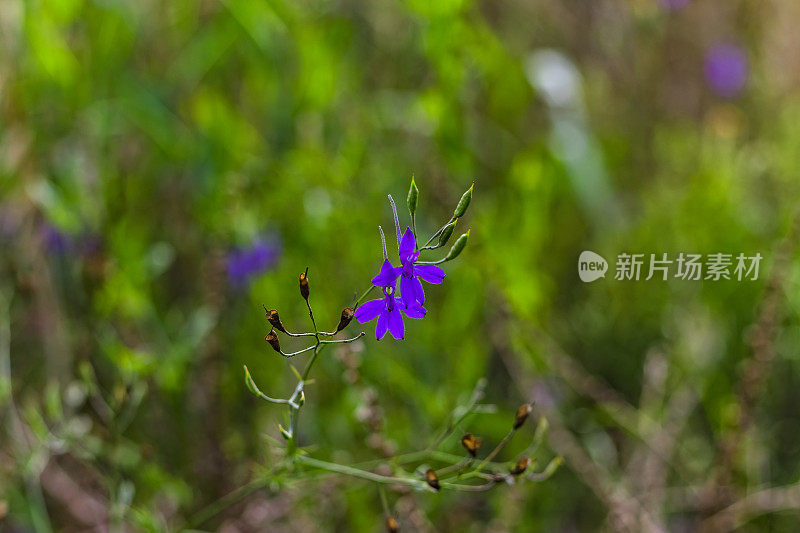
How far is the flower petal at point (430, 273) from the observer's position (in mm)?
421

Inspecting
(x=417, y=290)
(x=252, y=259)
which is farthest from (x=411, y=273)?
(x=252, y=259)

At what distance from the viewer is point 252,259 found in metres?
1.06

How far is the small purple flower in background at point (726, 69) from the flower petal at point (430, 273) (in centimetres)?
181

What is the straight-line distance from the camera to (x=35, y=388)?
1202mm

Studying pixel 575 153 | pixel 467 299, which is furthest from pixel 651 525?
pixel 575 153

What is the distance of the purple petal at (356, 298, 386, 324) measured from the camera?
414 mm

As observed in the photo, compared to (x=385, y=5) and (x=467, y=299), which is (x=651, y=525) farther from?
(x=385, y=5)

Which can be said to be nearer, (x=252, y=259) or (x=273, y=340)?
(x=273, y=340)

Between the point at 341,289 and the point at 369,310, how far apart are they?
550mm

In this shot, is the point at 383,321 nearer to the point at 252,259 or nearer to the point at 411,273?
the point at 411,273

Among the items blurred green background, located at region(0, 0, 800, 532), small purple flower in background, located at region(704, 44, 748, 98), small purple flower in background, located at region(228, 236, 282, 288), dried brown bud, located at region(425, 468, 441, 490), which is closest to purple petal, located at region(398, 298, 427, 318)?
dried brown bud, located at region(425, 468, 441, 490)

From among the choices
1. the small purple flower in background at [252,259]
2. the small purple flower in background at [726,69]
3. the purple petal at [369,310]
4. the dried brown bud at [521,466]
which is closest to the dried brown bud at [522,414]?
the dried brown bud at [521,466]

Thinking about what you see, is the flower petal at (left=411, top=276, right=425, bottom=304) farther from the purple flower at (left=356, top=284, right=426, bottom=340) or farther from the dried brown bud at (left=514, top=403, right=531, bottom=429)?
the dried brown bud at (left=514, top=403, right=531, bottom=429)

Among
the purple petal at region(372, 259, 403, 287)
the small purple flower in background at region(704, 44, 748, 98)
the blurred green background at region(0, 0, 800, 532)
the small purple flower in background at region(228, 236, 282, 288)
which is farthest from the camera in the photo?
the small purple flower in background at region(704, 44, 748, 98)
